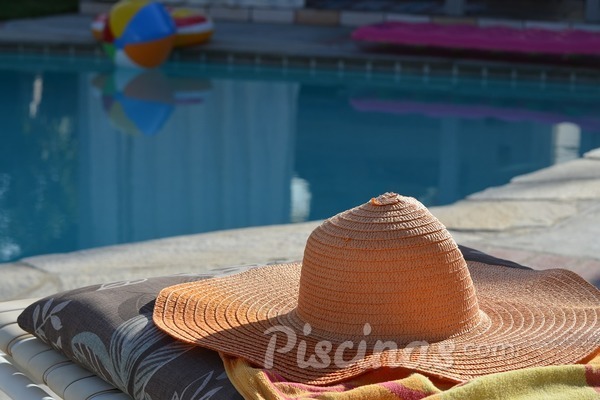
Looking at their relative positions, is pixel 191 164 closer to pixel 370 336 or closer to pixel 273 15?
pixel 370 336

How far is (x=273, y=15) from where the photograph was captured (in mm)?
13820

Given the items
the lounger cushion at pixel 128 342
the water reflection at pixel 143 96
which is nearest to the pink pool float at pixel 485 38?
the water reflection at pixel 143 96

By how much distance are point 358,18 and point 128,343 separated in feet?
37.1

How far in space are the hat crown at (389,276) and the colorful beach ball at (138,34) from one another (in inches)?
360

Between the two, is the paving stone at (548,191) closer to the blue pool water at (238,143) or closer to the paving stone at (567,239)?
the paving stone at (567,239)

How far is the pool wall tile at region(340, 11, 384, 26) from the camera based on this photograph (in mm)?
13219

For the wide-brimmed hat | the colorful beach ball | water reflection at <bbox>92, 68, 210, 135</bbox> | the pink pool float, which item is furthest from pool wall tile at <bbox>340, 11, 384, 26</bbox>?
the wide-brimmed hat

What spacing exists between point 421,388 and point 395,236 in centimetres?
35

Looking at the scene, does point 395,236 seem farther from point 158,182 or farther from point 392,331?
point 158,182

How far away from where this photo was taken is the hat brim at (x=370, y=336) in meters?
2.14

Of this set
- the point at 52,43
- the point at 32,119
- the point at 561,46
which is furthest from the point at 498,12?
the point at 32,119

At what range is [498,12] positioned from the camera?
13.6m

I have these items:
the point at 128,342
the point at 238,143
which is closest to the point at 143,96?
the point at 238,143

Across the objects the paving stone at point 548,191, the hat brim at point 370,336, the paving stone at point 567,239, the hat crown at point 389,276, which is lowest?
the paving stone at point 548,191
